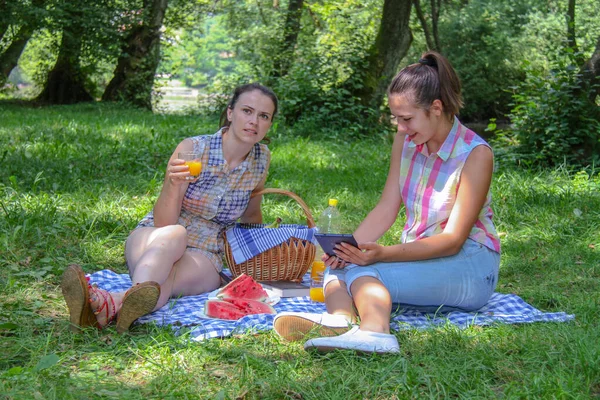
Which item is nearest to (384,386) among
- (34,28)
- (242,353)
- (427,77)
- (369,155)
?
(242,353)

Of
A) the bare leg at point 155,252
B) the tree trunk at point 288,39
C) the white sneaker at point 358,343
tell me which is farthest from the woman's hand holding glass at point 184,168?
the tree trunk at point 288,39

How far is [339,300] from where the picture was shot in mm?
3516

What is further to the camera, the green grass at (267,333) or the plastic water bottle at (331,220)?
the plastic water bottle at (331,220)

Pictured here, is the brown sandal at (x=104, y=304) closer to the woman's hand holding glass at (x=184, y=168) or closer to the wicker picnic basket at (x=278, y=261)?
the woman's hand holding glass at (x=184, y=168)

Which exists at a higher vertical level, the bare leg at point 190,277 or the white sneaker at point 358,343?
the white sneaker at point 358,343

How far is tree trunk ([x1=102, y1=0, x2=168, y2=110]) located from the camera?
55.8ft

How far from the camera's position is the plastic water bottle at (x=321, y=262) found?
414 centimetres

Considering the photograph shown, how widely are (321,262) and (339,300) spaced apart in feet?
3.05

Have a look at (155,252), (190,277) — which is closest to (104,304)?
(155,252)

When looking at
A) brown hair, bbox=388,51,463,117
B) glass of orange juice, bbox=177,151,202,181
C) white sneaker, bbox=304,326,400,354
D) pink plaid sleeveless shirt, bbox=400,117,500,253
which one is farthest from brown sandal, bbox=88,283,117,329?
brown hair, bbox=388,51,463,117

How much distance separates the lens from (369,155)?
9180mm

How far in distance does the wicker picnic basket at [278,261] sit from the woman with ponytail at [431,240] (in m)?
0.64

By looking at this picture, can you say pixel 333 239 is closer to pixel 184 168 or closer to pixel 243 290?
pixel 243 290

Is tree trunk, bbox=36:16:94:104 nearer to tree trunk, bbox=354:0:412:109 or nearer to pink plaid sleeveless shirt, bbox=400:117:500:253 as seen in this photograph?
tree trunk, bbox=354:0:412:109
